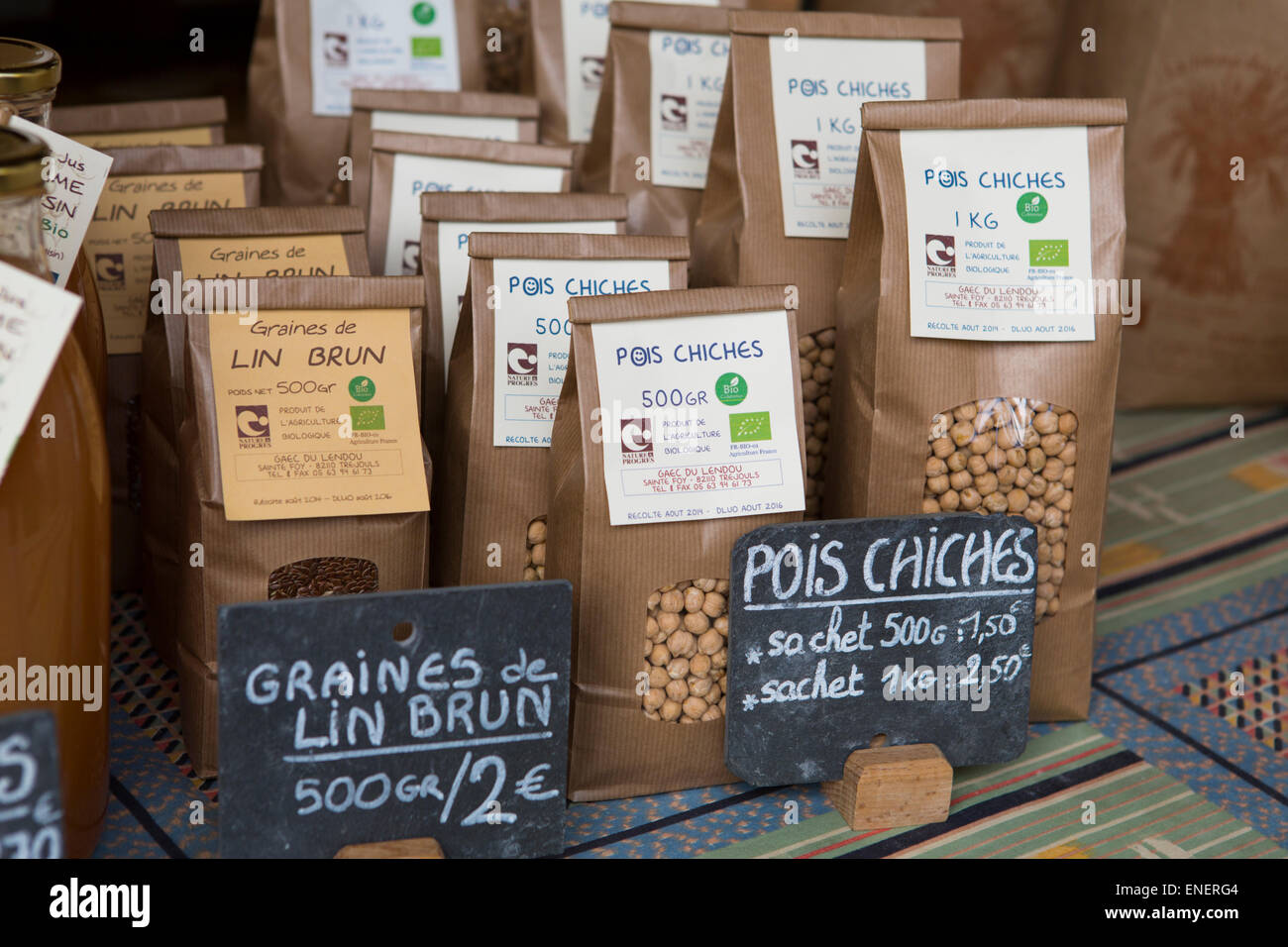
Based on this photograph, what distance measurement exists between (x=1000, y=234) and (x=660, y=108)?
484 millimetres

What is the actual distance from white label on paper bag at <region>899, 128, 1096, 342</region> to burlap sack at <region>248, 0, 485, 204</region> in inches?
30.4

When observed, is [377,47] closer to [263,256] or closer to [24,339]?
[263,256]

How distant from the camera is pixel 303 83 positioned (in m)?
1.85

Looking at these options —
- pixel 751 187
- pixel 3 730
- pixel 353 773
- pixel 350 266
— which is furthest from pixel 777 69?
pixel 3 730

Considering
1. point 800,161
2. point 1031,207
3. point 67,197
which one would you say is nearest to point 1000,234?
point 1031,207

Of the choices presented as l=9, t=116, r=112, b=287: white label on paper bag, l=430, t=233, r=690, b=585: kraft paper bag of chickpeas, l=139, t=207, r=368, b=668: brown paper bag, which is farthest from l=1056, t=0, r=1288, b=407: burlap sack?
l=9, t=116, r=112, b=287: white label on paper bag

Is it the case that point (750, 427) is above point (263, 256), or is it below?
below

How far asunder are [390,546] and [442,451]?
6.4 inches

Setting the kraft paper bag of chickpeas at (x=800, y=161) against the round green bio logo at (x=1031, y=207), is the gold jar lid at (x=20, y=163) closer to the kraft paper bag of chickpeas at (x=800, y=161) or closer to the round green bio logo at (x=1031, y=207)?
the kraft paper bag of chickpeas at (x=800, y=161)

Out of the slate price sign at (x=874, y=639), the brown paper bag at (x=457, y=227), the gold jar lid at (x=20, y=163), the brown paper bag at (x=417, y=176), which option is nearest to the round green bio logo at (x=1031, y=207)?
the slate price sign at (x=874, y=639)

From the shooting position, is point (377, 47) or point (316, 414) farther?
point (377, 47)

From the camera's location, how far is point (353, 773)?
1119 mm

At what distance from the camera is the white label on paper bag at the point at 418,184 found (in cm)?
155

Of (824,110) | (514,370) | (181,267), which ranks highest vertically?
(824,110)
